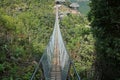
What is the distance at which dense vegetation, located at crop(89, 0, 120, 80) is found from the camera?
4.23 m

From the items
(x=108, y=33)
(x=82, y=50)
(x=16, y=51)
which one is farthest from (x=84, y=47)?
(x=108, y=33)

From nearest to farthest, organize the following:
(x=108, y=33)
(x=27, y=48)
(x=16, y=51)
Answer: (x=108, y=33) < (x=16, y=51) < (x=27, y=48)

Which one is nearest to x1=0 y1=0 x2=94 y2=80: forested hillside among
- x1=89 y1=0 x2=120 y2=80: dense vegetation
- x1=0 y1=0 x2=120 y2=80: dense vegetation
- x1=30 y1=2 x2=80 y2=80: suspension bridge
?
x1=0 y1=0 x2=120 y2=80: dense vegetation

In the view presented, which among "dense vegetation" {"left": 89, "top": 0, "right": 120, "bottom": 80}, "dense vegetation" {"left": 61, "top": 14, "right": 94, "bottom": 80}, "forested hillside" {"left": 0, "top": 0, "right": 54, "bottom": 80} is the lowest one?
"dense vegetation" {"left": 61, "top": 14, "right": 94, "bottom": 80}

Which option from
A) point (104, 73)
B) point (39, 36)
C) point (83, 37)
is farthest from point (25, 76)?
point (39, 36)

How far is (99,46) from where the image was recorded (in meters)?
4.42

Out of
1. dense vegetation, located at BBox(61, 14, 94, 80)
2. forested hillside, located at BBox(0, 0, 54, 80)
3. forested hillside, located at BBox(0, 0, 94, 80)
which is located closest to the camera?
forested hillside, located at BBox(0, 0, 54, 80)

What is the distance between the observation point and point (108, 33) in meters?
4.42

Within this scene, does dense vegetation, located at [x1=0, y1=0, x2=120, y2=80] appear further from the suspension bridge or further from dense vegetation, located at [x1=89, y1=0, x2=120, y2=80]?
the suspension bridge

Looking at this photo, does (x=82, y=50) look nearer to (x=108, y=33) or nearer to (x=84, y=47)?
(x=84, y=47)

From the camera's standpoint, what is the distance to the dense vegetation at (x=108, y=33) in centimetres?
423

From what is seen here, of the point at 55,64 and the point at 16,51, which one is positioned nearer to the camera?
the point at 16,51

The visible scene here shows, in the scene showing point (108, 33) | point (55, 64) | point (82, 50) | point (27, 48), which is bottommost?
point (82, 50)

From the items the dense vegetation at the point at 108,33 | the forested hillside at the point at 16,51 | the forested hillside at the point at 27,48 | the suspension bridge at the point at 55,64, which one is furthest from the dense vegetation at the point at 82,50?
the dense vegetation at the point at 108,33
